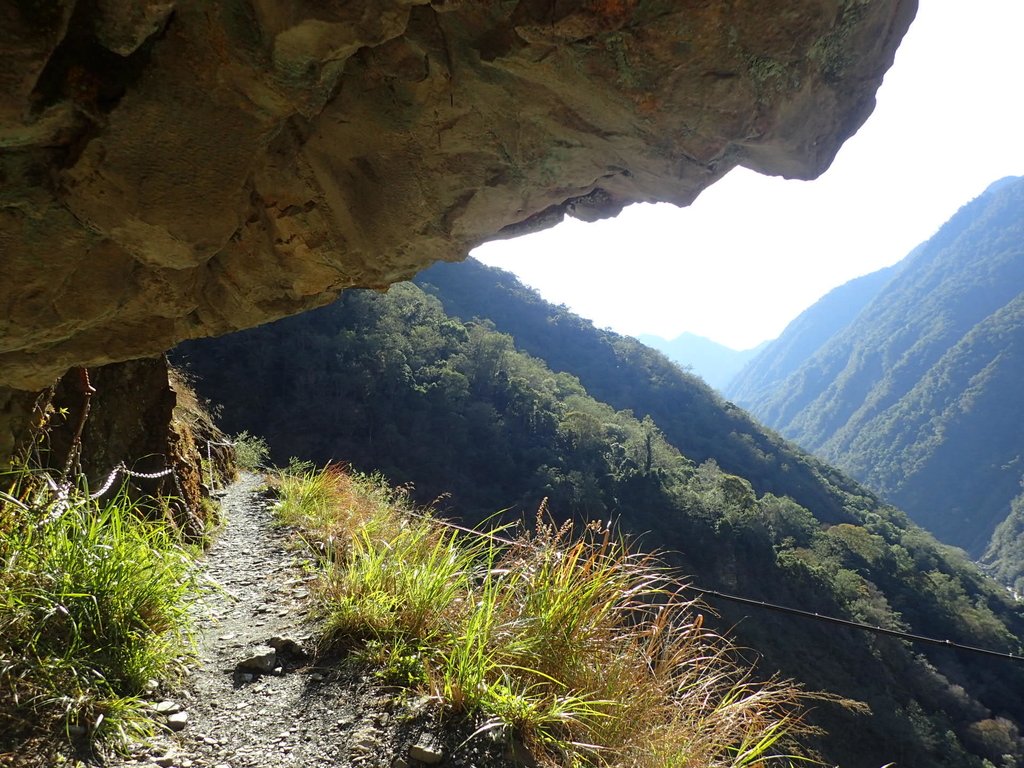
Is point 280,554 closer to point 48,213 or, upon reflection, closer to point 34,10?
point 48,213

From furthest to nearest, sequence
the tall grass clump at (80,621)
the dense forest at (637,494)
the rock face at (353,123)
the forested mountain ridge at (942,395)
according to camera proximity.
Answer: the forested mountain ridge at (942,395) → the dense forest at (637,494) → the tall grass clump at (80,621) → the rock face at (353,123)

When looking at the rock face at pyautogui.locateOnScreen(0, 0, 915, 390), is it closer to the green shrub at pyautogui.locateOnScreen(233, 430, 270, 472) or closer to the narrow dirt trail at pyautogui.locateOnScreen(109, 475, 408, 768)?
the narrow dirt trail at pyautogui.locateOnScreen(109, 475, 408, 768)

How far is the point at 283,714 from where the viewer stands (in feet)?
9.30

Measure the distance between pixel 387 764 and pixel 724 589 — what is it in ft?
130

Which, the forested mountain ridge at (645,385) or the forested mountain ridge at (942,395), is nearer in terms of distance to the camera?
the forested mountain ridge at (645,385)

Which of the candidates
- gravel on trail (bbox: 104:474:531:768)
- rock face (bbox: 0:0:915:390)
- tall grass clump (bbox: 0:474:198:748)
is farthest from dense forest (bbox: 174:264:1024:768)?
rock face (bbox: 0:0:915:390)

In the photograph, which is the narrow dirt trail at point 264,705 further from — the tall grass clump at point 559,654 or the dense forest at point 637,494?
the dense forest at point 637,494

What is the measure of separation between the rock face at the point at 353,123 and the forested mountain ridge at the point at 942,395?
122 meters

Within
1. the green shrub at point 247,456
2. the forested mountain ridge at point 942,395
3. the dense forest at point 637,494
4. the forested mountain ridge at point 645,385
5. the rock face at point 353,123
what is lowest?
the dense forest at point 637,494

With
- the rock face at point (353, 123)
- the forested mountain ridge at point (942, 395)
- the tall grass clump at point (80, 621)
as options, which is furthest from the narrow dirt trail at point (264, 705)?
the forested mountain ridge at point (942, 395)

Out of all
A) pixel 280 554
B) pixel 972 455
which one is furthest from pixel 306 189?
pixel 972 455

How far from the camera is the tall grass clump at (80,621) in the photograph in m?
2.31

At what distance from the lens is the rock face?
1894 mm

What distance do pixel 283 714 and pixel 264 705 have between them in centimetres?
14
